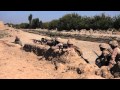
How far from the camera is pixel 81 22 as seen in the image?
Result: 46156 millimetres

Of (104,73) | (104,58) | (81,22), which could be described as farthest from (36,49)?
(81,22)

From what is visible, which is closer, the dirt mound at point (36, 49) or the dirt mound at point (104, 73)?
the dirt mound at point (104, 73)

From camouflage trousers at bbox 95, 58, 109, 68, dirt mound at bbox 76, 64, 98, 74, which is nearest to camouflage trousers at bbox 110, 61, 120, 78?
dirt mound at bbox 76, 64, 98, 74

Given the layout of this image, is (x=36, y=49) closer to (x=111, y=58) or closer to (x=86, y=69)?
(x=86, y=69)

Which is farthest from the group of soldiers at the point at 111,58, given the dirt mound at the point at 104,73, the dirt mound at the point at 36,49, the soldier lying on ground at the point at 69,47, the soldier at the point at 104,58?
the dirt mound at the point at 36,49

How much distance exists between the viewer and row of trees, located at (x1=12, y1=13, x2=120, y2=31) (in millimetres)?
40969

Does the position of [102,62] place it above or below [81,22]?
below

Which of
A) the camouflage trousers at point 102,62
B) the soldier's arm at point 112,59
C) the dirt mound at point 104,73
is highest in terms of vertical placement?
the soldier's arm at point 112,59

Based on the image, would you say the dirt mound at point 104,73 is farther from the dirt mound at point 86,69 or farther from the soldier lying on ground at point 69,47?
the soldier lying on ground at point 69,47

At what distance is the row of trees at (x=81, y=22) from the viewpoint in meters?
41.0

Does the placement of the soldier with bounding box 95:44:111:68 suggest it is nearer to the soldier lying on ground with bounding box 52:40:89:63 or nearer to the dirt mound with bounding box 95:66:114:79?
the dirt mound with bounding box 95:66:114:79

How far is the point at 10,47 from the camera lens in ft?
54.6
